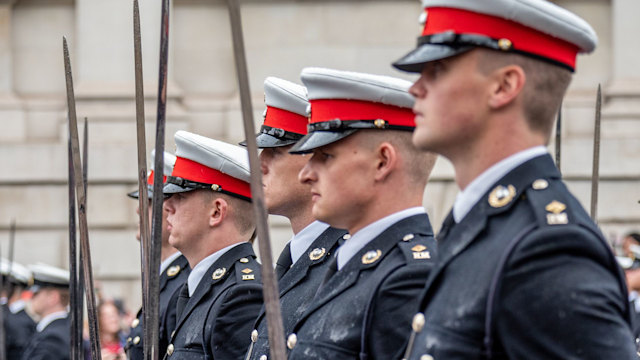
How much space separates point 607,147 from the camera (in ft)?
37.1

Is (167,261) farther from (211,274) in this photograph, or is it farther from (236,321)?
(236,321)

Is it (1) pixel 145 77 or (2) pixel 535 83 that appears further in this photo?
(1) pixel 145 77

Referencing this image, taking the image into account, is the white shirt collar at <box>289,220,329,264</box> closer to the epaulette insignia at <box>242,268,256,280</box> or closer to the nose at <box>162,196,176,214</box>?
the epaulette insignia at <box>242,268,256,280</box>

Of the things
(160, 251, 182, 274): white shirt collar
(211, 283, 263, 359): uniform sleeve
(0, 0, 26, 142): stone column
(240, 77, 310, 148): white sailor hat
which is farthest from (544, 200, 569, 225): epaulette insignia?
(0, 0, 26, 142): stone column

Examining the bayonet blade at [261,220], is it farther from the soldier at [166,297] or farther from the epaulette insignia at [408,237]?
the soldier at [166,297]

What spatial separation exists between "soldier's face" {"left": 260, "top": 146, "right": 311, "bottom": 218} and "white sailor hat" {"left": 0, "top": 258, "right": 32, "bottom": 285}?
21.8ft

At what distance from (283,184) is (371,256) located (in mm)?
1117

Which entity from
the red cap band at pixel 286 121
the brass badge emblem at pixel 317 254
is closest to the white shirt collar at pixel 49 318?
the red cap band at pixel 286 121

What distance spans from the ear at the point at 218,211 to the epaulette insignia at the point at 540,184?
8.86 ft

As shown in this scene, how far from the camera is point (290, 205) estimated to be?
462 centimetres

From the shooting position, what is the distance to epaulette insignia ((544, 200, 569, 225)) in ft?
8.41

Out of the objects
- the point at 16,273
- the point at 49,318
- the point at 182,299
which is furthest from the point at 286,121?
the point at 16,273

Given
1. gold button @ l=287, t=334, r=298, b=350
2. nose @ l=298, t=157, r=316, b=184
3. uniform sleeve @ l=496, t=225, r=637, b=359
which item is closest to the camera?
uniform sleeve @ l=496, t=225, r=637, b=359

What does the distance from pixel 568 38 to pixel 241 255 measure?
257 cm
